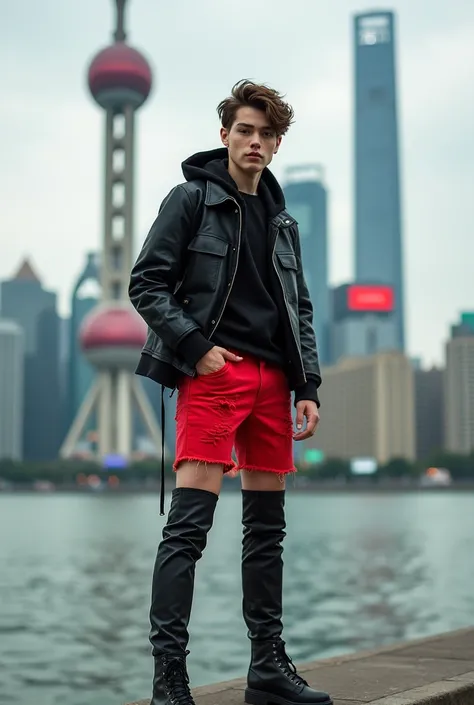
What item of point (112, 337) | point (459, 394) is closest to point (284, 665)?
point (112, 337)

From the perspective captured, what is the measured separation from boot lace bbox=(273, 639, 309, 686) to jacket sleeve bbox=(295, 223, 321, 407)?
37.8 inches

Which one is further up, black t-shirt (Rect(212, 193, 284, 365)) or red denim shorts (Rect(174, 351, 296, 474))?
black t-shirt (Rect(212, 193, 284, 365))

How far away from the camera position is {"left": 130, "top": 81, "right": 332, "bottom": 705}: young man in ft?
12.8

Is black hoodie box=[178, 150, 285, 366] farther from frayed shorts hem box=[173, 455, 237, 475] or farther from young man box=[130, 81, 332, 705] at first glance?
frayed shorts hem box=[173, 455, 237, 475]

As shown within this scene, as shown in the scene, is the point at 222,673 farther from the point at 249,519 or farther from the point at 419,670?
the point at 249,519

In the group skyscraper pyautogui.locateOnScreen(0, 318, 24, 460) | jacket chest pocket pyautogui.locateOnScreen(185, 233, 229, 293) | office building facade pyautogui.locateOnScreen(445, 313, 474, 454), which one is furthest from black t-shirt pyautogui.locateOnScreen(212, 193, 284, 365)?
skyscraper pyautogui.locateOnScreen(0, 318, 24, 460)

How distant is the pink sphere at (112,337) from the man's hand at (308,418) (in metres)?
111

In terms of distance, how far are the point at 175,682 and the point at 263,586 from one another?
2.06 feet

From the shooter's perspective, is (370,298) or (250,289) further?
(370,298)

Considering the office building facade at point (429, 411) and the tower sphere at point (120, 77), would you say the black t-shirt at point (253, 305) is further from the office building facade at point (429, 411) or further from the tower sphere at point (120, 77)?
the office building facade at point (429, 411)

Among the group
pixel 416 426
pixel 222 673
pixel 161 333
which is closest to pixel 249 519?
pixel 161 333

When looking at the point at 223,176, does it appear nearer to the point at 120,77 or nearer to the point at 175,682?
Result: the point at 175,682

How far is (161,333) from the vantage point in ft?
13.0

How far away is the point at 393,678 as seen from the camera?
445 centimetres
